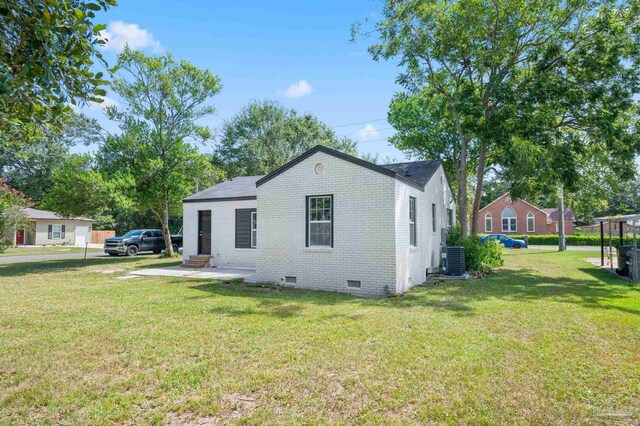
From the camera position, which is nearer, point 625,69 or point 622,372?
point 622,372

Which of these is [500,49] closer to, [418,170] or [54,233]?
[418,170]

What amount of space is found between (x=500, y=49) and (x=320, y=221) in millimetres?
11461

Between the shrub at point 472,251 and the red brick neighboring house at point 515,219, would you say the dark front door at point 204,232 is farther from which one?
the red brick neighboring house at point 515,219

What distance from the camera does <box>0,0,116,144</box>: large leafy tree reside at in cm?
296

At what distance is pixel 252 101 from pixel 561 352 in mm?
41174

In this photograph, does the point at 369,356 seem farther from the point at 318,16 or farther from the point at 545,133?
the point at 545,133

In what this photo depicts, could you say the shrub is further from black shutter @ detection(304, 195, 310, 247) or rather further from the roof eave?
the roof eave

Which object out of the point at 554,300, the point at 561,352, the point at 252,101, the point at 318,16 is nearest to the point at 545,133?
the point at 554,300

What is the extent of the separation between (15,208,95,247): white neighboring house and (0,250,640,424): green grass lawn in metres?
33.7

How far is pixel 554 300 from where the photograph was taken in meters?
8.64

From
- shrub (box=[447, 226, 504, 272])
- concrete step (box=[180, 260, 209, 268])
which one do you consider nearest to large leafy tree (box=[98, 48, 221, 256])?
concrete step (box=[180, 260, 209, 268])

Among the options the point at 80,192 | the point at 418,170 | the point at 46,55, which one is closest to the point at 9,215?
the point at 80,192

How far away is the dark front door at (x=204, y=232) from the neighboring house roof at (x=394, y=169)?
21.2ft

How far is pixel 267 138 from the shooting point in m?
40.3
